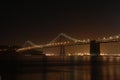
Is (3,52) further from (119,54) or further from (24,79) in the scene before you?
(24,79)

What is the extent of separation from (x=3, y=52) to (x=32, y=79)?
182ft

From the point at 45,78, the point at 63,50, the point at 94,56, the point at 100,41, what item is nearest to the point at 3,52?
the point at 63,50

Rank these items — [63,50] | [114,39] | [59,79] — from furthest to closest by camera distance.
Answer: [63,50] → [114,39] → [59,79]

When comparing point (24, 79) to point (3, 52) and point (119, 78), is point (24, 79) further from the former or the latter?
point (3, 52)

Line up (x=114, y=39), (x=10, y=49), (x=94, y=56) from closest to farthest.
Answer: (x=114, y=39)
(x=94, y=56)
(x=10, y=49)

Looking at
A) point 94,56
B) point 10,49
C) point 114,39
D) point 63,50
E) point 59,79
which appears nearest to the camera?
point 59,79

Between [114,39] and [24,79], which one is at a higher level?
[114,39]

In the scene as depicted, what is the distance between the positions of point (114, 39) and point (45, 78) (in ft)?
111

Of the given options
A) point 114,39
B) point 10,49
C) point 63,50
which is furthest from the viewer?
point 10,49

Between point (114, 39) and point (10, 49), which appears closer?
point (114, 39)

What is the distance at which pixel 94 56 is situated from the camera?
223ft

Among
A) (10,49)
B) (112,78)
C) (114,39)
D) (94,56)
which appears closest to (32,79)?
(112,78)

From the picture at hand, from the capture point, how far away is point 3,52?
79.4 m

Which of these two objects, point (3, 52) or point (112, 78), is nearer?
point (112, 78)
